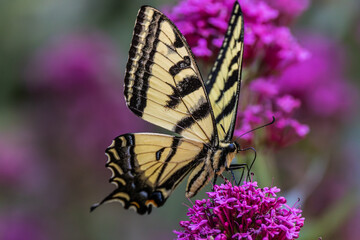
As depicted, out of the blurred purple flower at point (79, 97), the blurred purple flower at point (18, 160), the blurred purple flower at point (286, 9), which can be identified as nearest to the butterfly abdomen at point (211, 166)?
the blurred purple flower at point (286, 9)

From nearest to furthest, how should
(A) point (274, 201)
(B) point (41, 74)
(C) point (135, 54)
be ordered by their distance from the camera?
1. (A) point (274, 201)
2. (C) point (135, 54)
3. (B) point (41, 74)

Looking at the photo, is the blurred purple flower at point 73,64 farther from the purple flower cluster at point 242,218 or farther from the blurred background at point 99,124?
the purple flower cluster at point 242,218

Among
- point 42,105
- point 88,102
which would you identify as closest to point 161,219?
point 88,102

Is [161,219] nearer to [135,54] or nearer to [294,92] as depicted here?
[294,92]

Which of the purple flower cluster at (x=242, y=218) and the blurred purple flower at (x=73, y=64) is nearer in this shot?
the purple flower cluster at (x=242, y=218)

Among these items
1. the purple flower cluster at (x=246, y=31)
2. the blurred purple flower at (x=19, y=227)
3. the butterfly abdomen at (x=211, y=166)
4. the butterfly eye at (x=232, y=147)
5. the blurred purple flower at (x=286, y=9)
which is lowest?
the blurred purple flower at (x=19, y=227)

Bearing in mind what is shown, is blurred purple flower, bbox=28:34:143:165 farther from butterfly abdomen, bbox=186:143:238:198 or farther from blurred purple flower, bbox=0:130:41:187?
butterfly abdomen, bbox=186:143:238:198
